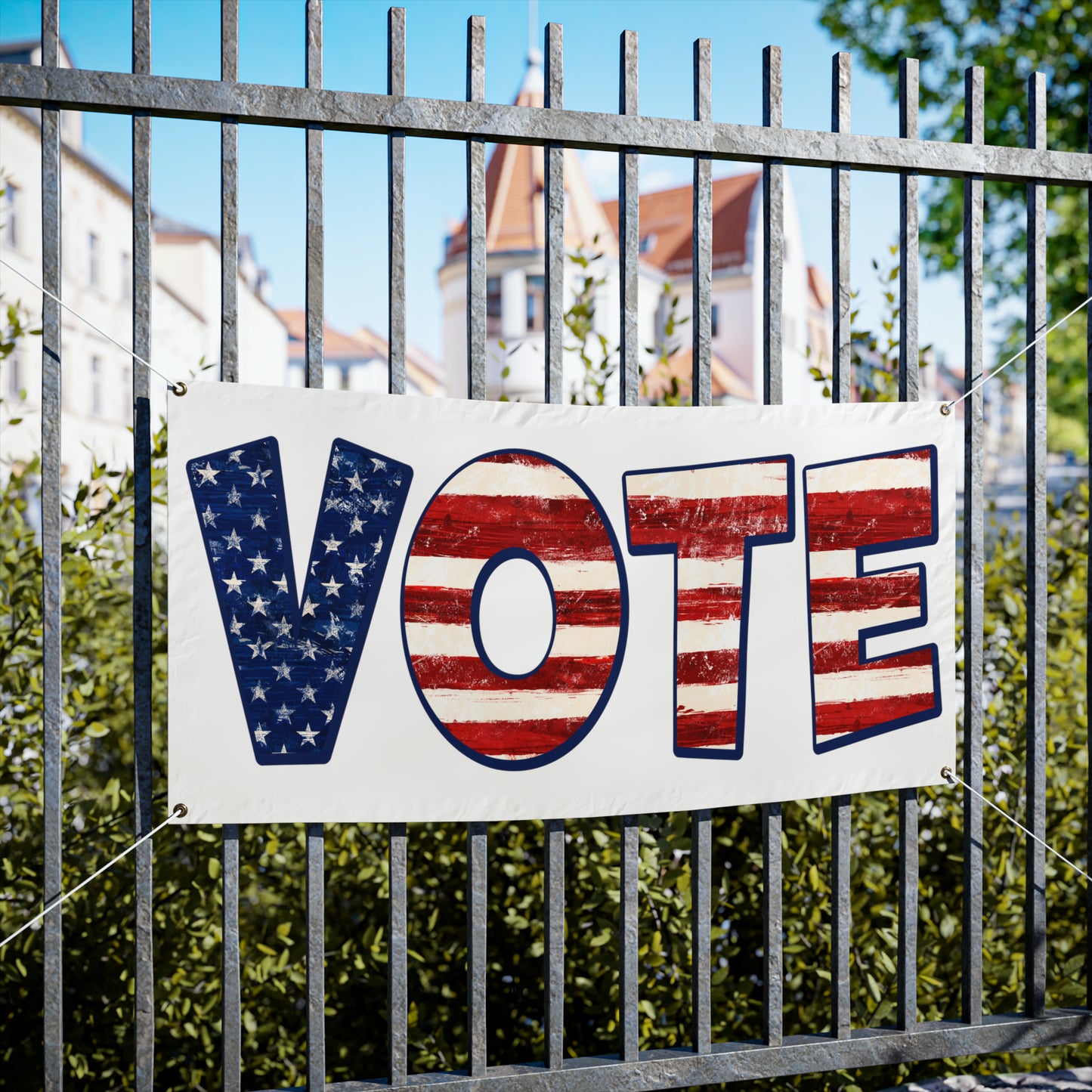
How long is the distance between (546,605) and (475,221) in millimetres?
886

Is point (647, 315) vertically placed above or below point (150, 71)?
above

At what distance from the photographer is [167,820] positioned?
2.05 metres

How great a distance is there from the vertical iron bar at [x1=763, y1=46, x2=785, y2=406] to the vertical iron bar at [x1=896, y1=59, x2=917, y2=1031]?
1.08 feet

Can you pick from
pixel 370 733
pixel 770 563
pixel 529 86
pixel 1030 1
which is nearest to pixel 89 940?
pixel 370 733

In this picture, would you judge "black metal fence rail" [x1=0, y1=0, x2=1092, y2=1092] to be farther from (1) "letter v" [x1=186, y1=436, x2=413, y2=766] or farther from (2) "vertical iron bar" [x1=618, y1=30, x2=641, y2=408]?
(1) "letter v" [x1=186, y1=436, x2=413, y2=766]

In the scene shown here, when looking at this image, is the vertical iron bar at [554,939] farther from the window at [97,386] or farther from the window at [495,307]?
the window at [495,307]

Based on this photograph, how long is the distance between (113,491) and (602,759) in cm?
160

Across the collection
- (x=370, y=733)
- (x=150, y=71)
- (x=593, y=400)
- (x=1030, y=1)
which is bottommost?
(x=370, y=733)

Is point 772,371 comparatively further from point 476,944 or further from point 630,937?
point 476,944

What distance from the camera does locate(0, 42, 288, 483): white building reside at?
23.5 metres

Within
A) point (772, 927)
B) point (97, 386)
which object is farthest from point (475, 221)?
point (97, 386)

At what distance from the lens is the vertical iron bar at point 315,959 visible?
6.91 feet

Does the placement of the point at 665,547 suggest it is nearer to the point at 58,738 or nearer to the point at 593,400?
the point at 593,400

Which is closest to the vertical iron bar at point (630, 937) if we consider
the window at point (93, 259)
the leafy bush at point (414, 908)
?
the leafy bush at point (414, 908)
